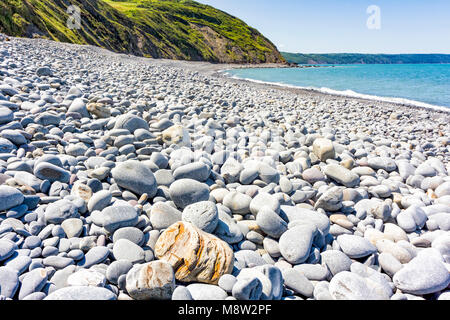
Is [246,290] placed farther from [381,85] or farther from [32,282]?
[381,85]

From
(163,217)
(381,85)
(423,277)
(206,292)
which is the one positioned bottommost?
(423,277)

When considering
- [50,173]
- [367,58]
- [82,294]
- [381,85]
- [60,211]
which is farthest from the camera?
[367,58]

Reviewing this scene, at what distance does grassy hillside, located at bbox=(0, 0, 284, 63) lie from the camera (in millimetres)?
19609

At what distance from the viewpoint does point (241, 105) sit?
7.76 meters

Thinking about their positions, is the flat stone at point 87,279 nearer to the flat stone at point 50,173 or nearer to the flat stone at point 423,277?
the flat stone at point 50,173

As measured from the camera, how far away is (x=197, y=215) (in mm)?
2020

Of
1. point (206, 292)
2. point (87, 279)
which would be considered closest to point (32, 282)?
point (87, 279)

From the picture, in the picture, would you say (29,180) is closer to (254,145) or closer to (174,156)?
(174,156)

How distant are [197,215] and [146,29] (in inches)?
2384

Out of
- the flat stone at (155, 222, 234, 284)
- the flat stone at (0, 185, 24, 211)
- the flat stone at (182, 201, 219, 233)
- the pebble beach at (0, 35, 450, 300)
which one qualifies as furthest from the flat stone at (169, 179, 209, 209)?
the flat stone at (0, 185, 24, 211)

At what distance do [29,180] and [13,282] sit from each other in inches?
46.1

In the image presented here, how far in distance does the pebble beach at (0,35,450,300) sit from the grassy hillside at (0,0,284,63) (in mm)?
19225

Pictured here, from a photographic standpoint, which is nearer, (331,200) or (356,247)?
(356,247)
